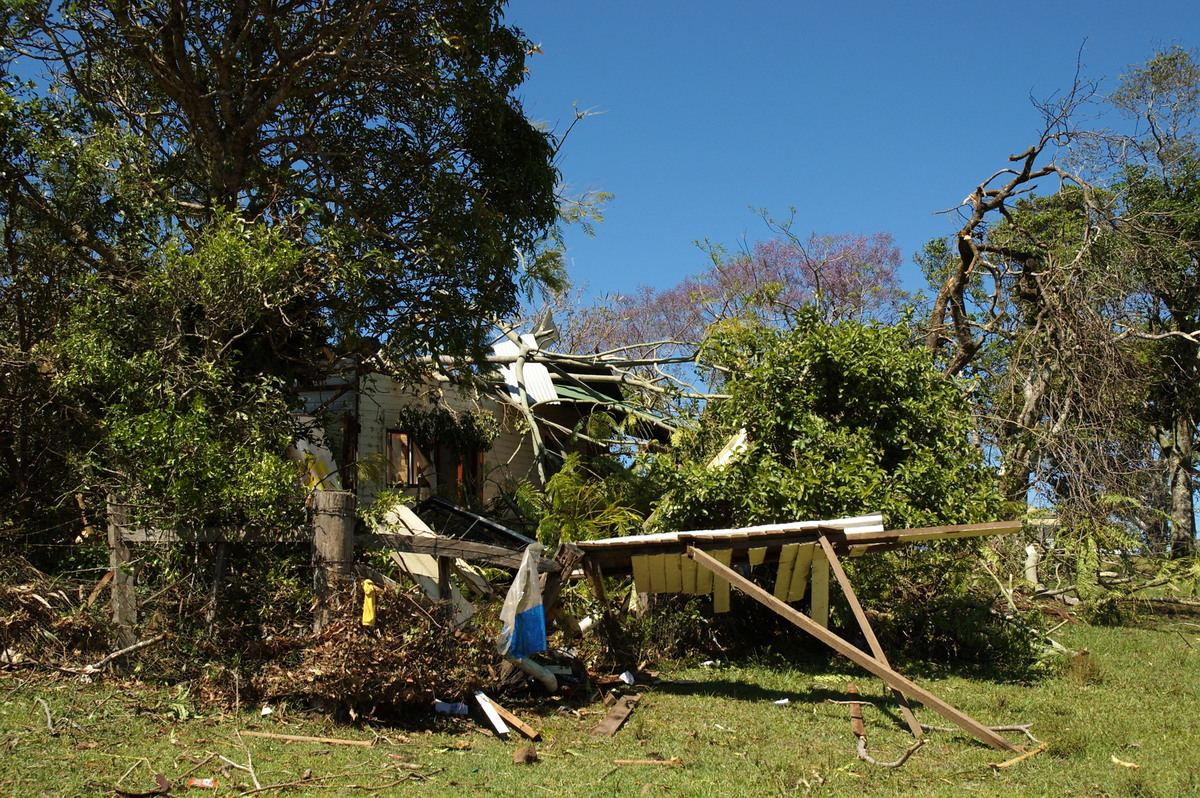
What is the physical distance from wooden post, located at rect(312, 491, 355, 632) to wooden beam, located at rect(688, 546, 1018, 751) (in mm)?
3216

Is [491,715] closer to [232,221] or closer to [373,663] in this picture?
[373,663]

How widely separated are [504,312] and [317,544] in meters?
4.53

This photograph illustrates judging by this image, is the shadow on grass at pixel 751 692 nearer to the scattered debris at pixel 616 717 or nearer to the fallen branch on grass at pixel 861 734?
the fallen branch on grass at pixel 861 734

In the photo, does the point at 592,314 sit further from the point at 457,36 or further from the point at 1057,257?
the point at 457,36

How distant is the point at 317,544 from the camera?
7758 millimetres

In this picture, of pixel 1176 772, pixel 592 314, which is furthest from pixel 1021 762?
pixel 592 314

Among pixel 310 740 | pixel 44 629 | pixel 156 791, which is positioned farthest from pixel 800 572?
pixel 44 629

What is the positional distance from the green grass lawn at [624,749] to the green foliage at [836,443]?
7.45 feet

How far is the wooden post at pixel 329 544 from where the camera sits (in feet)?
25.1

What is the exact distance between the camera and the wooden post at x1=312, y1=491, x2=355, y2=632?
25.1 ft

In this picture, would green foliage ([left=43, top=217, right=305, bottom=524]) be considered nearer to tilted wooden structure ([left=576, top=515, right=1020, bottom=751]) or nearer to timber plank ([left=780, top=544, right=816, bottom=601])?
tilted wooden structure ([left=576, top=515, right=1020, bottom=751])

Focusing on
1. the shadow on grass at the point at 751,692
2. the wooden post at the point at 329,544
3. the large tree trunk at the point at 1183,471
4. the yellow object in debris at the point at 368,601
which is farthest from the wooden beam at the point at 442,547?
the large tree trunk at the point at 1183,471

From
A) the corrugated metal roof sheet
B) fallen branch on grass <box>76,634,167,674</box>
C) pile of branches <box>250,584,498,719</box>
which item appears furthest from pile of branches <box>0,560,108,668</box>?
the corrugated metal roof sheet

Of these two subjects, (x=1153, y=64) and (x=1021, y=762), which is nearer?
(x=1021, y=762)
